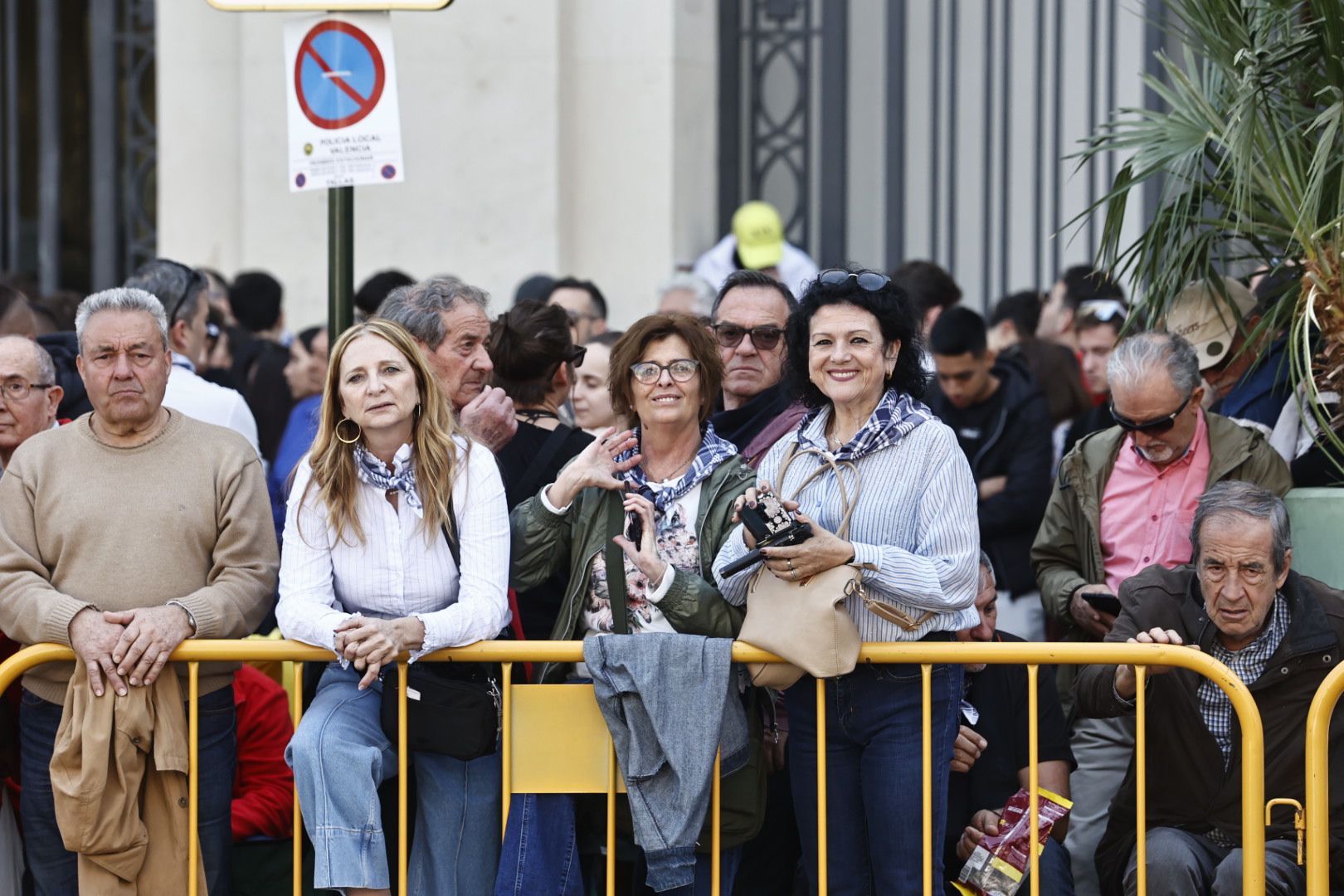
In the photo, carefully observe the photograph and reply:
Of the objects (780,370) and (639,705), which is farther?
(780,370)

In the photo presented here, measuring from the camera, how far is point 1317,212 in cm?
565

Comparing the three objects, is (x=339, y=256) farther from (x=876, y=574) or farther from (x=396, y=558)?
(x=876, y=574)

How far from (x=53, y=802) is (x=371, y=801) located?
3.11ft

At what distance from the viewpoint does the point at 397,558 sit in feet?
15.8

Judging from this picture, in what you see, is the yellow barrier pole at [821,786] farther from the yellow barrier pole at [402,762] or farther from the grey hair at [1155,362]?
the grey hair at [1155,362]

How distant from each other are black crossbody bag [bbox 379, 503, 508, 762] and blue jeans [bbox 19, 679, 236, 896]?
0.50 metres

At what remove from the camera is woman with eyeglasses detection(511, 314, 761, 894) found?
4777 millimetres

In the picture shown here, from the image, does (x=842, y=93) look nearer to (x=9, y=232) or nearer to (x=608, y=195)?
(x=608, y=195)

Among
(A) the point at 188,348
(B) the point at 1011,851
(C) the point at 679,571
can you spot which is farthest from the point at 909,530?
(A) the point at 188,348

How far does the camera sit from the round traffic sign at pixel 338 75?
19.1 feet

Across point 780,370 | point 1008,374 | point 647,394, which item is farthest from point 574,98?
point 647,394

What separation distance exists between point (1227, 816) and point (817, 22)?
623cm

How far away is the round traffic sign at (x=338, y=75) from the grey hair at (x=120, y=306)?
91 centimetres

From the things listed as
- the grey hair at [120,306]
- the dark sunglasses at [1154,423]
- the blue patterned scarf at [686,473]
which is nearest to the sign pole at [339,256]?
the grey hair at [120,306]
